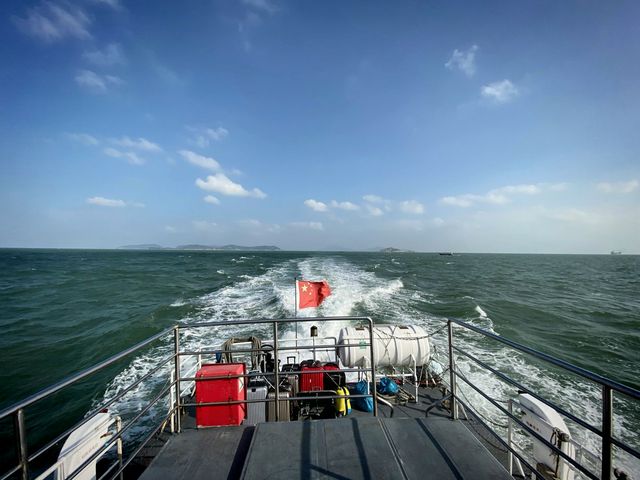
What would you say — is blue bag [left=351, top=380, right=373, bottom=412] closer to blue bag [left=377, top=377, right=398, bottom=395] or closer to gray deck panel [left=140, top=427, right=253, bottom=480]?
blue bag [left=377, top=377, right=398, bottom=395]

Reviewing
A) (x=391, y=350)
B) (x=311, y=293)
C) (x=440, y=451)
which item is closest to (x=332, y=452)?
(x=440, y=451)

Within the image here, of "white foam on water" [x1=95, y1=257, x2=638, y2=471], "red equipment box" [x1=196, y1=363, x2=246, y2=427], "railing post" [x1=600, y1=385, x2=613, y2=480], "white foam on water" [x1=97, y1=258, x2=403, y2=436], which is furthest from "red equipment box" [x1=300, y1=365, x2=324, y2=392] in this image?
"railing post" [x1=600, y1=385, x2=613, y2=480]

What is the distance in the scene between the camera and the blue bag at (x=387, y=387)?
645 centimetres

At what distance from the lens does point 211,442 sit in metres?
3.06

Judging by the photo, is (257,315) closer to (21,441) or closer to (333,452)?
(333,452)

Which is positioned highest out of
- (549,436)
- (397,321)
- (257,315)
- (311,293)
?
(311,293)

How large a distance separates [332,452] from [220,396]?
2.05 meters

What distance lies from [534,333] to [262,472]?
18.2m

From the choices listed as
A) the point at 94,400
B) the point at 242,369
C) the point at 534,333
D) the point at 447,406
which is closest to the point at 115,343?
the point at 94,400

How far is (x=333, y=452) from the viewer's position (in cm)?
268

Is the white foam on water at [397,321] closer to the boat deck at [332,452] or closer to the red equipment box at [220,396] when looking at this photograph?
the boat deck at [332,452]

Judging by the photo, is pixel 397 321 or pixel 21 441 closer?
pixel 21 441

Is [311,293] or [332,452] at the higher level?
[311,293]

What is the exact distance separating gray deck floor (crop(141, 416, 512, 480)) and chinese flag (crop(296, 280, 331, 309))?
18.5ft
